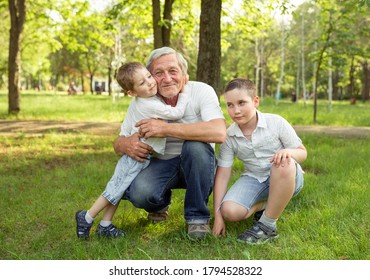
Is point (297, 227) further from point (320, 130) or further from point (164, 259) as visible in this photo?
point (320, 130)

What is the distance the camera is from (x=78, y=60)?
53.1 metres

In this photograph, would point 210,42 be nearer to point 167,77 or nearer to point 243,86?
point 167,77

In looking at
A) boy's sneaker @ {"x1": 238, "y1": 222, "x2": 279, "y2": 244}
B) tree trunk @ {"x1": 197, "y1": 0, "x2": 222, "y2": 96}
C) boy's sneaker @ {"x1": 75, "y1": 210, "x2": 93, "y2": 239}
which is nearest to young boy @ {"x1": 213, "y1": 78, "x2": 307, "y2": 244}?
boy's sneaker @ {"x1": 238, "y1": 222, "x2": 279, "y2": 244}

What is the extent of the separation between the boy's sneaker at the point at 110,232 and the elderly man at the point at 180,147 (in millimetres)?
254

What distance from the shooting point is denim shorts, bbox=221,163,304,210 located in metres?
3.54

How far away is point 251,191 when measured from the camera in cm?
362

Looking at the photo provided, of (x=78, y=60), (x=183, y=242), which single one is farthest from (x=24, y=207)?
(x=78, y=60)

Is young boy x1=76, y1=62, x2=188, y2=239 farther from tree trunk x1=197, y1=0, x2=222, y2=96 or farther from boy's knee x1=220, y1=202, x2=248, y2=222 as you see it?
tree trunk x1=197, y1=0, x2=222, y2=96

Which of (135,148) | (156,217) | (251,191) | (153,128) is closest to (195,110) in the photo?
(153,128)

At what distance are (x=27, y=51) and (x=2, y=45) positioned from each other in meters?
2.97

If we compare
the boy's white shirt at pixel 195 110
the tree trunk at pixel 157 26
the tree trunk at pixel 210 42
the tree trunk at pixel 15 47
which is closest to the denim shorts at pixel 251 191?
the boy's white shirt at pixel 195 110

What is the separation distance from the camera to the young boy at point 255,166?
3322 mm

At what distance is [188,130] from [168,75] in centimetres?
47

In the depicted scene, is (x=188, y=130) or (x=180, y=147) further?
(x=180, y=147)
